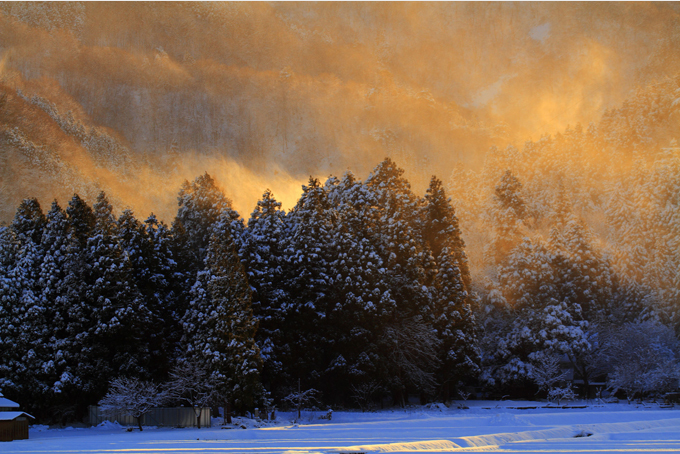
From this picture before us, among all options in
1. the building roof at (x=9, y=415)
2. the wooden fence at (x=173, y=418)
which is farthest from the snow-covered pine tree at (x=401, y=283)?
the building roof at (x=9, y=415)

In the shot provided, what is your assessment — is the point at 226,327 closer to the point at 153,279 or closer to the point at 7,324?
the point at 153,279

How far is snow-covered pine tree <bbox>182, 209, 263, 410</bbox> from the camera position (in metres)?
39.0

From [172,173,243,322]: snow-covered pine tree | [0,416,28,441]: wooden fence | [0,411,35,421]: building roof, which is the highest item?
[172,173,243,322]: snow-covered pine tree

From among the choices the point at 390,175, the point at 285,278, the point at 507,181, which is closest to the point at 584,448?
the point at 285,278

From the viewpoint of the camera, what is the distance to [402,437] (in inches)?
1105

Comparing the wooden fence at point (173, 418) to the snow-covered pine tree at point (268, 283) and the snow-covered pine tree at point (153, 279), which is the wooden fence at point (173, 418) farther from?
the snow-covered pine tree at point (268, 283)

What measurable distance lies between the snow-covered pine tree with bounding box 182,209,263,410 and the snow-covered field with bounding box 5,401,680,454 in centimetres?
221

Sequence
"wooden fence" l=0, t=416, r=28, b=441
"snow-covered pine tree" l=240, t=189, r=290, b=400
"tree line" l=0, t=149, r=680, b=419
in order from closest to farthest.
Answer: "wooden fence" l=0, t=416, r=28, b=441 → "tree line" l=0, t=149, r=680, b=419 → "snow-covered pine tree" l=240, t=189, r=290, b=400

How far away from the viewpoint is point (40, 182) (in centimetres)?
9506

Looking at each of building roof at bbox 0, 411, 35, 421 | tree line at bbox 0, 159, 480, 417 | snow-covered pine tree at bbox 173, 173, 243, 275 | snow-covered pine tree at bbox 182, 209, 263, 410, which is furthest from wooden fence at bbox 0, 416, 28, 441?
snow-covered pine tree at bbox 173, 173, 243, 275

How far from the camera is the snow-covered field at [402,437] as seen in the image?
23953 millimetres

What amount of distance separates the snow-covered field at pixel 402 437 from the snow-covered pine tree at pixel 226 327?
2210 mm

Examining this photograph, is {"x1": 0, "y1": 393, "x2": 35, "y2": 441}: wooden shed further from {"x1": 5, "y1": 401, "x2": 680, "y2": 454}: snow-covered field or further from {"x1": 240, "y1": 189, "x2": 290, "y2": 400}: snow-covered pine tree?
{"x1": 240, "y1": 189, "x2": 290, "y2": 400}: snow-covered pine tree

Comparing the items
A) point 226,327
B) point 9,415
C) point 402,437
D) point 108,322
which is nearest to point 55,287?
point 108,322
